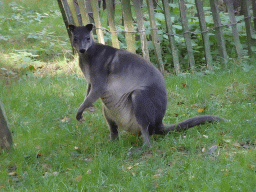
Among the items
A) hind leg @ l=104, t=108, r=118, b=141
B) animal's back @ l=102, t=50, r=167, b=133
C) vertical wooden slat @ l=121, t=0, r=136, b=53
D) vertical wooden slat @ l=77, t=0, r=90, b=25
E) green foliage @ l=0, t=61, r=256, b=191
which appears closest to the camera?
green foliage @ l=0, t=61, r=256, b=191

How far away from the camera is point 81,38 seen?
4234 mm

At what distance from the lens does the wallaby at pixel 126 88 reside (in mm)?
4078

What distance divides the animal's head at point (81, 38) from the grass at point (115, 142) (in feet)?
3.82

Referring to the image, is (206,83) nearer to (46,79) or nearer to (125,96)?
(125,96)

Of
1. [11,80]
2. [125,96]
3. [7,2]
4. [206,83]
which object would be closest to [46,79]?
[11,80]

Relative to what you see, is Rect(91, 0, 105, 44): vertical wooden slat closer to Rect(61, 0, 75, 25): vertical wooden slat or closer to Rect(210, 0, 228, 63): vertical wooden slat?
Rect(61, 0, 75, 25): vertical wooden slat

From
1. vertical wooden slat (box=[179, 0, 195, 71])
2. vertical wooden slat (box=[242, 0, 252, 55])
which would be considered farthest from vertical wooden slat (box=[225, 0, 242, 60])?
vertical wooden slat (box=[179, 0, 195, 71])

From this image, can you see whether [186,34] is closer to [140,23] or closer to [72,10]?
[140,23]

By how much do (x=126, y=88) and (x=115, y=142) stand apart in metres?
0.71

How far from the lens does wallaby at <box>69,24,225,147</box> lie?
408cm

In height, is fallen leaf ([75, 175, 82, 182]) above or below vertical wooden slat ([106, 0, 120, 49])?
below

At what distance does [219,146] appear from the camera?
3.89 meters

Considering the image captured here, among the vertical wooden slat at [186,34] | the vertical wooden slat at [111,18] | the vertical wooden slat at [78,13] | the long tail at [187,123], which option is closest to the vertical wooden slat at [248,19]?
the vertical wooden slat at [186,34]

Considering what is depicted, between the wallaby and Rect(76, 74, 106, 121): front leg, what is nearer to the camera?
the wallaby
